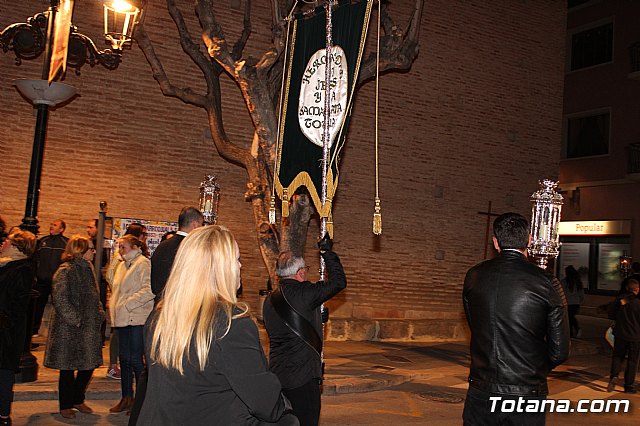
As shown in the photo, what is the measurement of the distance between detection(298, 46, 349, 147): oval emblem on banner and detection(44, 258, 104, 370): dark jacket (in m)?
3.00

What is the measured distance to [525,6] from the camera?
62.6 ft

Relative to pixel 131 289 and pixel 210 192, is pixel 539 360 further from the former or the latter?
pixel 210 192

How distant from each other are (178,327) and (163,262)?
4.06 m

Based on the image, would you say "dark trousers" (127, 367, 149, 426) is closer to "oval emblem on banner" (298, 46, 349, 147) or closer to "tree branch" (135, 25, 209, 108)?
"oval emblem on banner" (298, 46, 349, 147)

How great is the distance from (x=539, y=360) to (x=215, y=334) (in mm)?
2437

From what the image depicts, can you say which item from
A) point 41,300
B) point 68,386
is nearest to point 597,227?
point 41,300

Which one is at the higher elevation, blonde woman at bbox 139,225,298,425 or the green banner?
the green banner

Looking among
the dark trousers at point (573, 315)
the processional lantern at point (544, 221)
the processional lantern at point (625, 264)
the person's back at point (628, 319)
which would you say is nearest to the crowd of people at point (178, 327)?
the processional lantern at point (544, 221)

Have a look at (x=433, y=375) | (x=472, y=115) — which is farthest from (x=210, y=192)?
(x=472, y=115)

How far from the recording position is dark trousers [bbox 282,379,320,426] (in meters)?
5.55

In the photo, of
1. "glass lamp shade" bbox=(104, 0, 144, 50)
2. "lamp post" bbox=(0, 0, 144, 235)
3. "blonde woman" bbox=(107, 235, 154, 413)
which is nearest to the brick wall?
"lamp post" bbox=(0, 0, 144, 235)

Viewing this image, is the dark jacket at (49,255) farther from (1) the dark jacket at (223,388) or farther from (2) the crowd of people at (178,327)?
(1) the dark jacket at (223,388)

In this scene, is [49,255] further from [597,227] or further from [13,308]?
[597,227]

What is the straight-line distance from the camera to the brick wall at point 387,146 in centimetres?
1410
